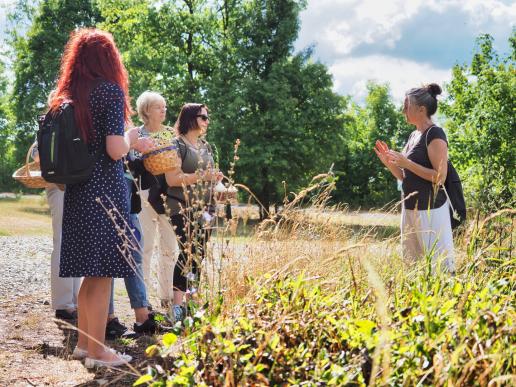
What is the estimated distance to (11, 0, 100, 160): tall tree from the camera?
3325 cm

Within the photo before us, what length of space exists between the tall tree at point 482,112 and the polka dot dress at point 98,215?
1298 cm

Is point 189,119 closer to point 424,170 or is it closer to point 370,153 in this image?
point 424,170

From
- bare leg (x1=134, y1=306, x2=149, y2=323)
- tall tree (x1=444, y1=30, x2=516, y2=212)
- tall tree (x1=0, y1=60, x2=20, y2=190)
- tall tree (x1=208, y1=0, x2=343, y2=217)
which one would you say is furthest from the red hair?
tall tree (x1=0, y1=60, x2=20, y2=190)

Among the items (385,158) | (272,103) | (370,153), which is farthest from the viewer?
(370,153)

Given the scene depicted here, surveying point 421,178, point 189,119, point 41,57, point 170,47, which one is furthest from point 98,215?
point 41,57

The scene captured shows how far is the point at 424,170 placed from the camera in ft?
15.7

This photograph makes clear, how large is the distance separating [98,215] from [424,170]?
242 centimetres

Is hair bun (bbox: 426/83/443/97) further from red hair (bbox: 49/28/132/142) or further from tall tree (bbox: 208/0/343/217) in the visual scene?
tall tree (bbox: 208/0/343/217)

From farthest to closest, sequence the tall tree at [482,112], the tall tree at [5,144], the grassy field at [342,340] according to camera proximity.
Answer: the tall tree at [5,144] → the tall tree at [482,112] → the grassy field at [342,340]

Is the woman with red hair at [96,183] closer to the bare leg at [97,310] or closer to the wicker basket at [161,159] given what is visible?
the bare leg at [97,310]

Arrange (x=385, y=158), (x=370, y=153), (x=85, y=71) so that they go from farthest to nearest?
1. (x=370, y=153)
2. (x=385, y=158)
3. (x=85, y=71)

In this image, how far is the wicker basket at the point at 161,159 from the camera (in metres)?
4.82

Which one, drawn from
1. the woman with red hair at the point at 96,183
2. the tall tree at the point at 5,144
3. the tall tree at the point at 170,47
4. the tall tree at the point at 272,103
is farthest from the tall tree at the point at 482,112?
the tall tree at the point at 5,144

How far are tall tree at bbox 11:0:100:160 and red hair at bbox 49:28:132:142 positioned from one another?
30.7 metres
